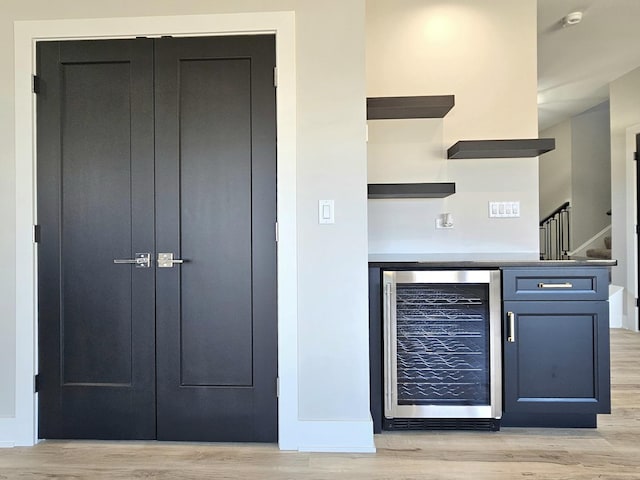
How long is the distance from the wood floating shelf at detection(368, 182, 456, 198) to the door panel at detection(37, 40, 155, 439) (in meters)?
1.35

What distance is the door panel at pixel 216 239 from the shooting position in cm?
221

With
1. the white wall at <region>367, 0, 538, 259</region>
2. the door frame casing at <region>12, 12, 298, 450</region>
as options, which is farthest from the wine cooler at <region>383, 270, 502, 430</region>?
the white wall at <region>367, 0, 538, 259</region>

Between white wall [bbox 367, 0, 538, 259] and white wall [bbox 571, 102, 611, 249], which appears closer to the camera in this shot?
white wall [bbox 367, 0, 538, 259]

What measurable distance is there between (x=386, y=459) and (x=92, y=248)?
5.91 feet

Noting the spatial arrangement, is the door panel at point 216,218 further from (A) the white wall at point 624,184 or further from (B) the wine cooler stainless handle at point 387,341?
(A) the white wall at point 624,184

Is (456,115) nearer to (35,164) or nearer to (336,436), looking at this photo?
(336,436)

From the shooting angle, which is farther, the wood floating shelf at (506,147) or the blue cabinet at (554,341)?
the wood floating shelf at (506,147)

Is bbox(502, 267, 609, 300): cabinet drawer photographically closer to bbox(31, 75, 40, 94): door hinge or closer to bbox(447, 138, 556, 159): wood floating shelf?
bbox(447, 138, 556, 159): wood floating shelf

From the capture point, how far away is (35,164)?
2.27 m

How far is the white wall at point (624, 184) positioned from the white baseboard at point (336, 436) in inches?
165

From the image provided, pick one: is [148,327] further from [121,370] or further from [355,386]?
[355,386]

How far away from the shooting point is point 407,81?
3066 millimetres

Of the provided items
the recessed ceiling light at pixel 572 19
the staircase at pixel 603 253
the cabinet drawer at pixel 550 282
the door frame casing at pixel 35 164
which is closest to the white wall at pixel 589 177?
the staircase at pixel 603 253

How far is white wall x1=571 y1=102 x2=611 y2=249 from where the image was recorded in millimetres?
7027
